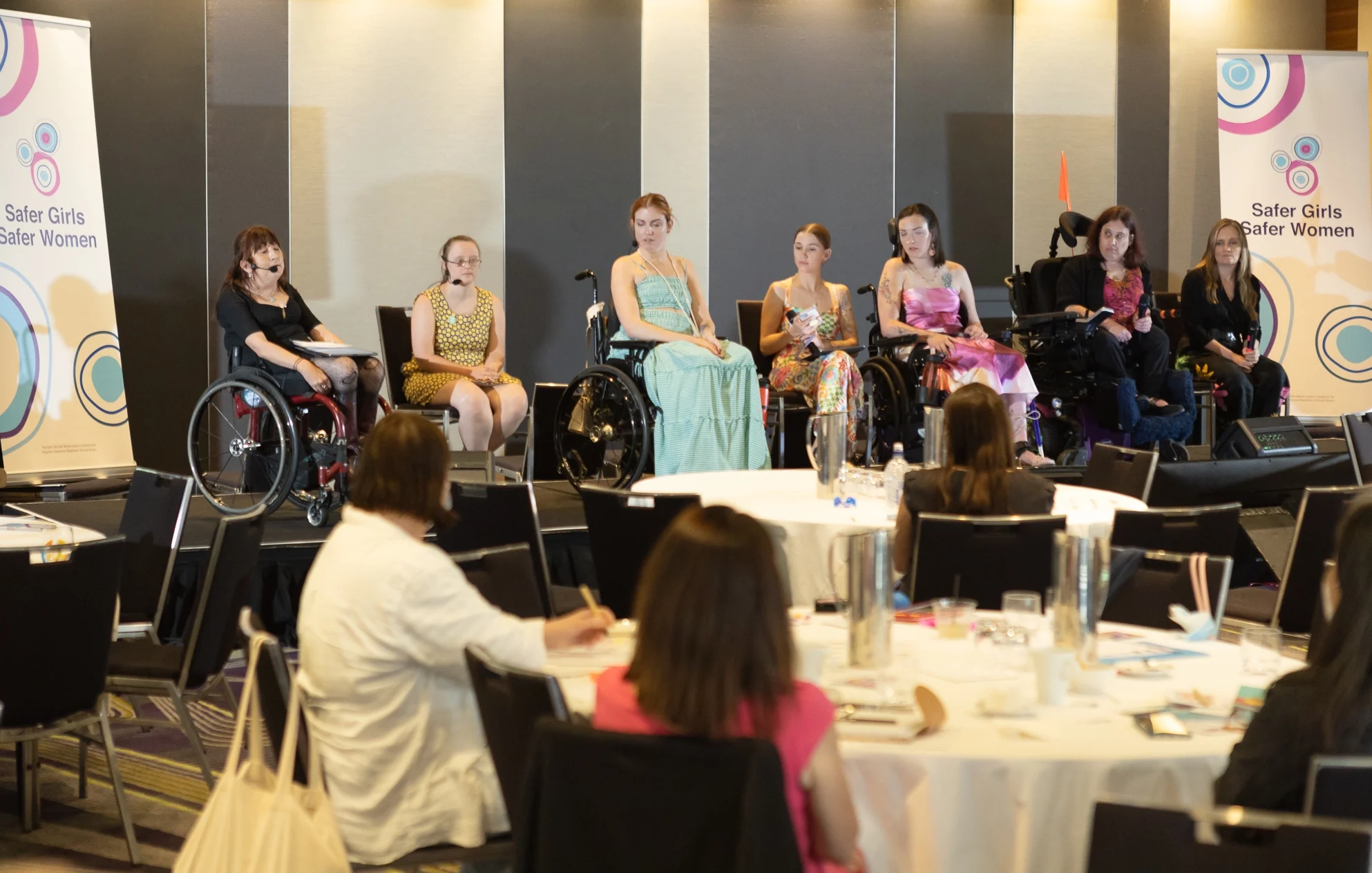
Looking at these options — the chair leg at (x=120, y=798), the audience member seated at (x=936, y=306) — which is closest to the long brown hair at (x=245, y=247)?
the audience member seated at (x=936, y=306)

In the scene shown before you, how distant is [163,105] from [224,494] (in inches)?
88.7

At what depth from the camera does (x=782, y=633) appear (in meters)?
1.50

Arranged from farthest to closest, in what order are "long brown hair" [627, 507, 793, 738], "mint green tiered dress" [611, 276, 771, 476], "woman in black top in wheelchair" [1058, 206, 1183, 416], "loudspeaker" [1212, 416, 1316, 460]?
"woman in black top in wheelchair" [1058, 206, 1183, 416], "loudspeaker" [1212, 416, 1316, 460], "mint green tiered dress" [611, 276, 771, 476], "long brown hair" [627, 507, 793, 738]

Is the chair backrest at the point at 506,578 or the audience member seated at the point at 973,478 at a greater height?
the audience member seated at the point at 973,478

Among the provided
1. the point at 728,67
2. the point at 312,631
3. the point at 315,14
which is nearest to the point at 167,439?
the point at 315,14

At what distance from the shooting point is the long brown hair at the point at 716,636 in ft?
4.82

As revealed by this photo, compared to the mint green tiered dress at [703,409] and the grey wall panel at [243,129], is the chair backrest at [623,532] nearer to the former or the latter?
the mint green tiered dress at [703,409]

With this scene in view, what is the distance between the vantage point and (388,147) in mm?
7375

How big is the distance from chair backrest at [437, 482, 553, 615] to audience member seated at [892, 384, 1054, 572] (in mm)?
1002

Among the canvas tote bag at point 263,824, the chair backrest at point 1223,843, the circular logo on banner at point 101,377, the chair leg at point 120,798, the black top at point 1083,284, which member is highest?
the black top at point 1083,284

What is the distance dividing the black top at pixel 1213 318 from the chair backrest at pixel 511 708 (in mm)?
6098

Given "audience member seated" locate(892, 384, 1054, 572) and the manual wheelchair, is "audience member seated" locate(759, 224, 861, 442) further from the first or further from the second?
"audience member seated" locate(892, 384, 1054, 572)

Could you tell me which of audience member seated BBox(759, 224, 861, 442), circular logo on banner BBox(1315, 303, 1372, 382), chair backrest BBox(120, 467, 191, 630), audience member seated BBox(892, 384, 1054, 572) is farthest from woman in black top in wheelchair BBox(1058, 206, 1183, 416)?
chair backrest BBox(120, 467, 191, 630)

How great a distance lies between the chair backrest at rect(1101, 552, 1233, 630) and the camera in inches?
101
